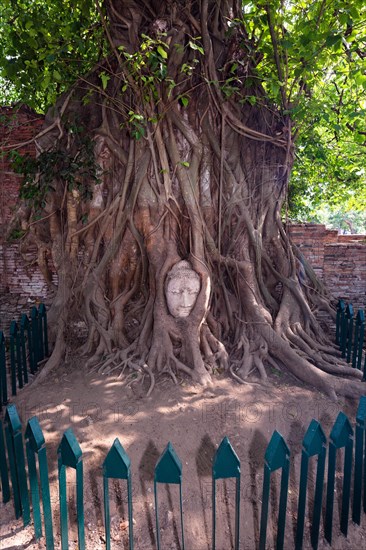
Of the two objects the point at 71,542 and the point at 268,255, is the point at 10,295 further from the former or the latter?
the point at 71,542

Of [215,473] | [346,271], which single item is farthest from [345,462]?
[346,271]

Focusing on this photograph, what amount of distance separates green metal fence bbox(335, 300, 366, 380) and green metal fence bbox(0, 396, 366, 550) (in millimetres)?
2063

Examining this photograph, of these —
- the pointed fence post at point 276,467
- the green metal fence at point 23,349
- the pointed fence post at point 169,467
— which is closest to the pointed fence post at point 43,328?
the green metal fence at point 23,349

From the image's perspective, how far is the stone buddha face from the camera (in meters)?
3.79

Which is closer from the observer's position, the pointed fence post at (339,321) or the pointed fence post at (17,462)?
the pointed fence post at (17,462)

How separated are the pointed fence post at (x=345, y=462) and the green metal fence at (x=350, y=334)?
7.05ft

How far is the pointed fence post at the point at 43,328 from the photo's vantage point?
4.28 meters

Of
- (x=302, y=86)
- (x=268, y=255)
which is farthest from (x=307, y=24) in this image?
(x=268, y=255)

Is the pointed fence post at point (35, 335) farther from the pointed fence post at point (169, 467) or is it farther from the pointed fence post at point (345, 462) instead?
the pointed fence post at point (345, 462)

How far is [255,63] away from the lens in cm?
422

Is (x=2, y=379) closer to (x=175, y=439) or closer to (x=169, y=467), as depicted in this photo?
(x=175, y=439)

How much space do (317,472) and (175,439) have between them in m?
1.15

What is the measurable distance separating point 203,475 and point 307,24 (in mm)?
4269

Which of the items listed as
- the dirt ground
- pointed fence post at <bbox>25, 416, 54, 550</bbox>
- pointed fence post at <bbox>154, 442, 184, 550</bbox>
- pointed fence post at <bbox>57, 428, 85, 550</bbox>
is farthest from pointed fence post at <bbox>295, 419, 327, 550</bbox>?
pointed fence post at <bbox>25, 416, 54, 550</bbox>
